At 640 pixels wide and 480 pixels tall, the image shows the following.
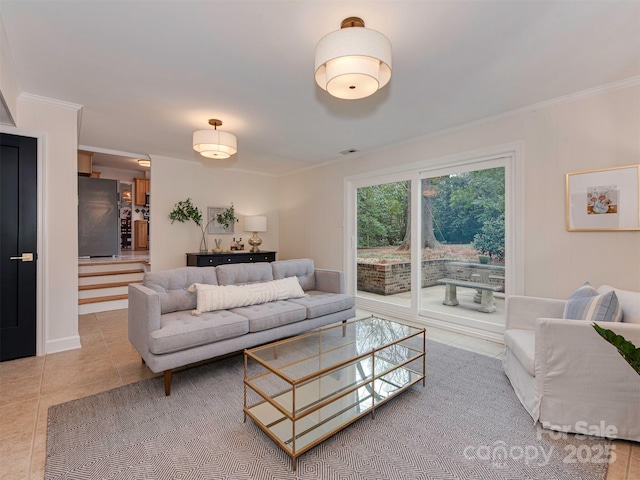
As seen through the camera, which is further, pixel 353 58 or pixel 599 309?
pixel 599 309

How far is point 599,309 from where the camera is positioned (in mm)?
1875

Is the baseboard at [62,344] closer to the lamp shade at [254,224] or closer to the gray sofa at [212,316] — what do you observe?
the gray sofa at [212,316]

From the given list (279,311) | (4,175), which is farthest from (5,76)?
(279,311)

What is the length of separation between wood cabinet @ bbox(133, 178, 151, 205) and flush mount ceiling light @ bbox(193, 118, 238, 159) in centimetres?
552

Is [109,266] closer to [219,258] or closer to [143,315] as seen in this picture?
[219,258]

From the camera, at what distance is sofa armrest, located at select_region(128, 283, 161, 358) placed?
229 cm

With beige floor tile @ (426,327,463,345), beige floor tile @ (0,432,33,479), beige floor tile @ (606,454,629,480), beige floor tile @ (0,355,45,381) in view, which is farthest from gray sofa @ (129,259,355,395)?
beige floor tile @ (606,454,629,480)

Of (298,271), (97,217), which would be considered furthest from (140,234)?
(298,271)

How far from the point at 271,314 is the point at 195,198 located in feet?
11.6

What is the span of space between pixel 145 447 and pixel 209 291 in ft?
4.41

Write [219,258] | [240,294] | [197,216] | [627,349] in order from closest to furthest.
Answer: [627,349] < [240,294] < [219,258] < [197,216]

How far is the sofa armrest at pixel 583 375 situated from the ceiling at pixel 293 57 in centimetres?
191

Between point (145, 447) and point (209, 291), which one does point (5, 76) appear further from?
point (145, 447)

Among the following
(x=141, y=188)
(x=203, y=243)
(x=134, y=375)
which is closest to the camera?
(x=134, y=375)
